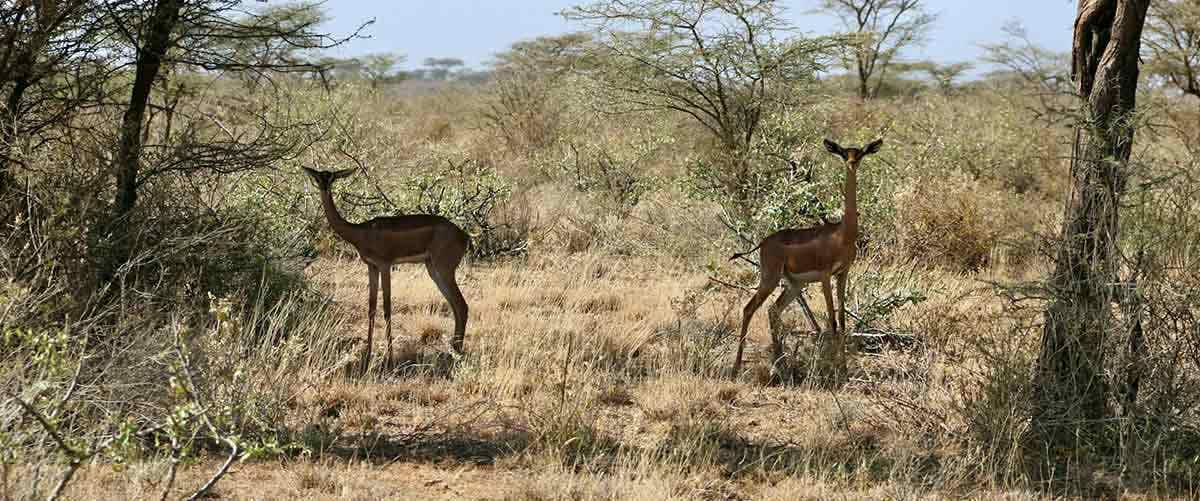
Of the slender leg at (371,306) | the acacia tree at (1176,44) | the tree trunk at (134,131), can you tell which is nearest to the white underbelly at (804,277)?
the slender leg at (371,306)

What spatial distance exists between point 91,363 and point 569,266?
20.0ft

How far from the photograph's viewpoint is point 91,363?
17.7 feet

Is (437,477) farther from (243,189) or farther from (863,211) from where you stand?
(863,211)

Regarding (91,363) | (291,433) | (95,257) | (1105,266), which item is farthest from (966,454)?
(95,257)

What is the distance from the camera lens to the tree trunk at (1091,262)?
5.23m

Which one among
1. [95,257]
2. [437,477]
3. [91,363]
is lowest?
[437,477]

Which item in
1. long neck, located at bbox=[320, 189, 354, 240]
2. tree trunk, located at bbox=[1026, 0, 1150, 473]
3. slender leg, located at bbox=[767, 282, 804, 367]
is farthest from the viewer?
long neck, located at bbox=[320, 189, 354, 240]

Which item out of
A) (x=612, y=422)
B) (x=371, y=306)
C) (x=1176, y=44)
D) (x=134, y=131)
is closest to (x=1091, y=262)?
(x=612, y=422)

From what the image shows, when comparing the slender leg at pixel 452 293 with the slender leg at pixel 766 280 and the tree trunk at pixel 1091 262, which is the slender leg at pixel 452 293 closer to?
the slender leg at pixel 766 280

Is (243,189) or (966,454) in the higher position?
(243,189)

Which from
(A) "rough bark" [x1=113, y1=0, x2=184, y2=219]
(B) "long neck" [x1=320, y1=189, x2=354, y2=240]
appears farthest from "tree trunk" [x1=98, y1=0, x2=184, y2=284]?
(B) "long neck" [x1=320, y1=189, x2=354, y2=240]

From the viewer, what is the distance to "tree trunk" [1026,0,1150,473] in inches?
206

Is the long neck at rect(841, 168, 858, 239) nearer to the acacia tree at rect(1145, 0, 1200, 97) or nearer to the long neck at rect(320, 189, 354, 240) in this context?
the long neck at rect(320, 189, 354, 240)

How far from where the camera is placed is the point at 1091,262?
→ 17.9ft
